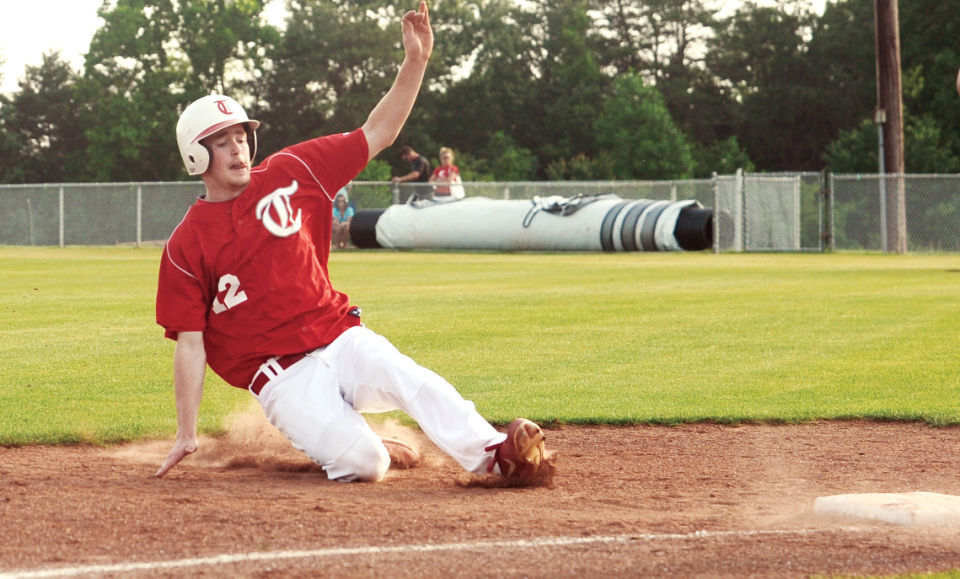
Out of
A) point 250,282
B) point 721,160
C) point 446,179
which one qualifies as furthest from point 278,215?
point 721,160

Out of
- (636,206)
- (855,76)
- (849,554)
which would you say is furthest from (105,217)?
(855,76)

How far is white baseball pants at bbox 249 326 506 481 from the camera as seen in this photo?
17.0 ft

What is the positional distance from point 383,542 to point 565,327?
7.44 meters

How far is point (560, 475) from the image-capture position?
563 centimetres

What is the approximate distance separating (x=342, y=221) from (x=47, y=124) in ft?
132

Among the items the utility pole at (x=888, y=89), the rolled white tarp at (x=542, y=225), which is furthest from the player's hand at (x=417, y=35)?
the utility pole at (x=888, y=89)

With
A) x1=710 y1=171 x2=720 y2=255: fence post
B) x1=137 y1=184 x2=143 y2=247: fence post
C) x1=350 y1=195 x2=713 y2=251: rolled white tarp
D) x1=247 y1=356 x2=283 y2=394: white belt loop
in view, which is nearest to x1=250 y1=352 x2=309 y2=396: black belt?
x1=247 y1=356 x2=283 y2=394: white belt loop

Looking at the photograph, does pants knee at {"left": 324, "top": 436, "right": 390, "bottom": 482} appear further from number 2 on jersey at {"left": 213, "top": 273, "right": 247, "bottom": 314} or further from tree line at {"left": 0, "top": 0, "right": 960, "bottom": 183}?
tree line at {"left": 0, "top": 0, "right": 960, "bottom": 183}

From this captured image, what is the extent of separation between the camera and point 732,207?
28594 millimetres

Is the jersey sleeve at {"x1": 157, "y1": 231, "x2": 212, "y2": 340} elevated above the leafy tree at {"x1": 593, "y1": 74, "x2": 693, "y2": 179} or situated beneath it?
situated beneath

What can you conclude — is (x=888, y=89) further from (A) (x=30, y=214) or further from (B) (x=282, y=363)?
(B) (x=282, y=363)

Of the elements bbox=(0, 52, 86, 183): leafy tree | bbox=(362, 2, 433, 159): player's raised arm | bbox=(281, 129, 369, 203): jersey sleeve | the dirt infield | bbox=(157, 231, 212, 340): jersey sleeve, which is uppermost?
bbox=(0, 52, 86, 183): leafy tree

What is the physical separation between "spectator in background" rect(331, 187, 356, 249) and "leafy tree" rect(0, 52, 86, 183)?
122ft

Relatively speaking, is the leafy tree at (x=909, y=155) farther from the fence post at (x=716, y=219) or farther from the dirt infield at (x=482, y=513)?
the dirt infield at (x=482, y=513)
